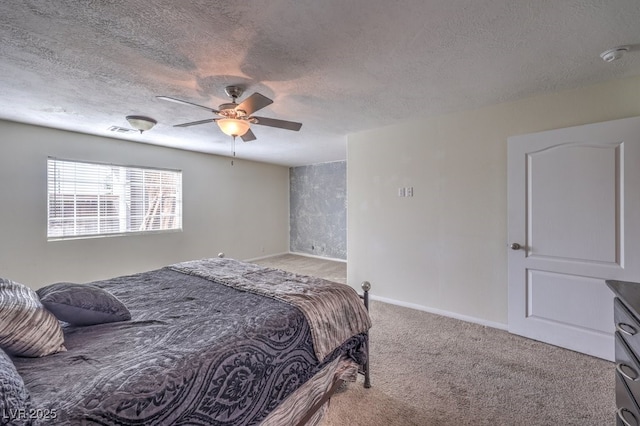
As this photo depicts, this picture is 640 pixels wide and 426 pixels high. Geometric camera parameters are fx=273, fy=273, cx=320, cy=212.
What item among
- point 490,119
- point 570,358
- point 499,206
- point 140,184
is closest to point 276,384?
point 570,358

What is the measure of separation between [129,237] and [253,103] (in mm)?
3620

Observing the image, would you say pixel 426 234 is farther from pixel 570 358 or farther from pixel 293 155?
pixel 293 155

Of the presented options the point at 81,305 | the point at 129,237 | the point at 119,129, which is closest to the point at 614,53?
the point at 81,305

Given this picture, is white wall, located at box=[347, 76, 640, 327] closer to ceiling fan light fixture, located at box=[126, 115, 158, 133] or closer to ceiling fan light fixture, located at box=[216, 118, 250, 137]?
ceiling fan light fixture, located at box=[216, 118, 250, 137]

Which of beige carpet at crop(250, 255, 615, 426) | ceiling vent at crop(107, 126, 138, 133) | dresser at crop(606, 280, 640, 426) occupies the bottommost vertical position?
beige carpet at crop(250, 255, 615, 426)

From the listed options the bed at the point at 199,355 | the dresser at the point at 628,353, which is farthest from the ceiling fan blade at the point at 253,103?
the dresser at the point at 628,353

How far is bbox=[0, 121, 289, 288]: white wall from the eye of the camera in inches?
131

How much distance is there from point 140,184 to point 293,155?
2.74 metres

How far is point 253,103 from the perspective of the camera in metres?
2.03

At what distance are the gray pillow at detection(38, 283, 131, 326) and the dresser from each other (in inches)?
94.2

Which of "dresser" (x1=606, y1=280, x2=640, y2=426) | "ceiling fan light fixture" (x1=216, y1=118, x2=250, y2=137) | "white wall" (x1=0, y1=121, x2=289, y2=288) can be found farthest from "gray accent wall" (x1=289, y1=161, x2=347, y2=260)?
A: "dresser" (x1=606, y1=280, x2=640, y2=426)

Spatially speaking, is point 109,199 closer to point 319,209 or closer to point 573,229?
point 319,209

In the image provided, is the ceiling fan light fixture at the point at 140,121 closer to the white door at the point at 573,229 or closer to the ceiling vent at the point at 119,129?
the ceiling vent at the point at 119,129

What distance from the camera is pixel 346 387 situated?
197 centimetres
